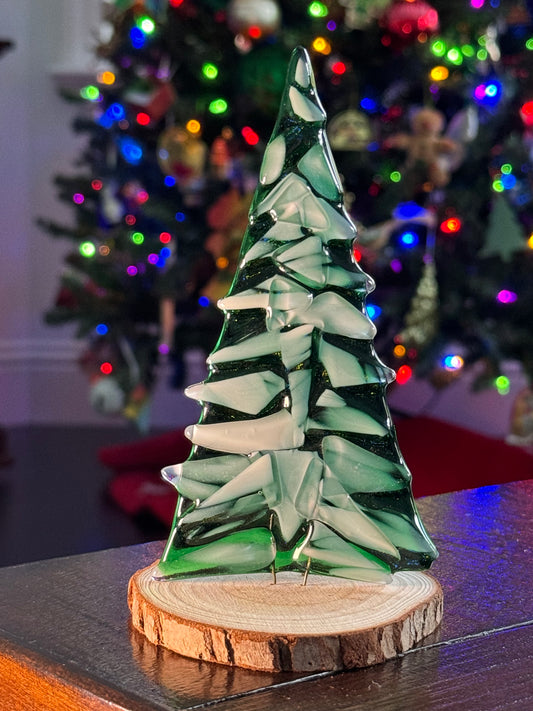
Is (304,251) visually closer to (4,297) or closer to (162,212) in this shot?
(162,212)

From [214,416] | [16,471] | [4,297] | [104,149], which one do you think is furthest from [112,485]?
[214,416]

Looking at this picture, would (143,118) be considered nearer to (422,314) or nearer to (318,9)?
(318,9)

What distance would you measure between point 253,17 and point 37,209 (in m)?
1.62

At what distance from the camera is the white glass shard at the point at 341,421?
2.47 ft

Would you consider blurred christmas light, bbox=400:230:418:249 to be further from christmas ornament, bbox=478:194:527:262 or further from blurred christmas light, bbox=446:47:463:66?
blurred christmas light, bbox=446:47:463:66

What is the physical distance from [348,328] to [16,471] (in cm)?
243

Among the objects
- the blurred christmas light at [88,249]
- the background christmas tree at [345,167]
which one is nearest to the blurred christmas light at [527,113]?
the background christmas tree at [345,167]

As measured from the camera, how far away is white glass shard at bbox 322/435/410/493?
29.5 inches

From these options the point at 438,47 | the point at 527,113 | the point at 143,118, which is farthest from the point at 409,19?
the point at 143,118

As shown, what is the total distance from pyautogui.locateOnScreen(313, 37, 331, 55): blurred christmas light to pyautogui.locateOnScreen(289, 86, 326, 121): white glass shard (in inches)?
70.5

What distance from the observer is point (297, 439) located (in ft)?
2.46

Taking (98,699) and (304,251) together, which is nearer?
(98,699)

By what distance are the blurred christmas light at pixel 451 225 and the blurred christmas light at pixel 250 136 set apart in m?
0.50

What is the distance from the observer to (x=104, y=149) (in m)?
3.05
